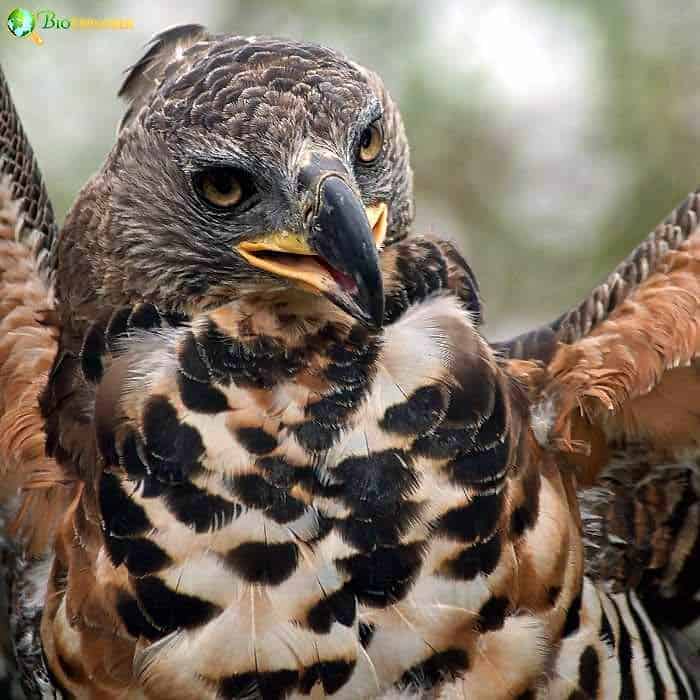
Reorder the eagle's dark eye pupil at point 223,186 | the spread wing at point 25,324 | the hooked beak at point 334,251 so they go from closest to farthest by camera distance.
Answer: the hooked beak at point 334,251 → the eagle's dark eye pupil at point 223,186 → the spread wing at point 25,324

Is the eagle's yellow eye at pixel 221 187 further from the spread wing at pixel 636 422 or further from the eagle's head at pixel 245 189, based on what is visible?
the spread wing at pixel 636 422

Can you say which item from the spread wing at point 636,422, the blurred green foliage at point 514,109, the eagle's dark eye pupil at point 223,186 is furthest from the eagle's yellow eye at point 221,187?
the blurred green foliage at point 514,109

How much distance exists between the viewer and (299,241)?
230 centimetres

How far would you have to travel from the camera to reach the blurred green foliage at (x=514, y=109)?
24.8 ft

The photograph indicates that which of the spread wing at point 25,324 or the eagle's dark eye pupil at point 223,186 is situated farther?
the spread wing at point 25,324

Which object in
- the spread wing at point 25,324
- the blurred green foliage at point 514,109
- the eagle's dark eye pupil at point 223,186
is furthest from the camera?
the blurred green foliage at point 514,109

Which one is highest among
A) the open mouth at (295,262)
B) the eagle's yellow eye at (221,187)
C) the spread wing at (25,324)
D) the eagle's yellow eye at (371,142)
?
the eagle's yellow eye at (371,142)

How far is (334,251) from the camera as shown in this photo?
2.22 metres

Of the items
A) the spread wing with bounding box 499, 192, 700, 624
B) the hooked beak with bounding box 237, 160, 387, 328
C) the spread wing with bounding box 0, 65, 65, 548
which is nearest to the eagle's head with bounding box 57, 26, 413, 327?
the hooked beak with bounding box 237, 160, 387, 328

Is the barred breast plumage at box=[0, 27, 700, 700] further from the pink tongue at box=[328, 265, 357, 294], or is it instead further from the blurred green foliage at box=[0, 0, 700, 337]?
the blurred green foliage at box=[0, 0, 700, 337]

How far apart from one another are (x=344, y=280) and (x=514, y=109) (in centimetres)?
587

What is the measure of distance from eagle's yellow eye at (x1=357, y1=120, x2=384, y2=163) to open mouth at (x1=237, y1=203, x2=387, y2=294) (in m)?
0.13

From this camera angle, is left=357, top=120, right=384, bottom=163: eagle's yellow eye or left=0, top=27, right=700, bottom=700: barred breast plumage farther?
left=357, top=120, right=384, bottom=163: eagle's yellow eye

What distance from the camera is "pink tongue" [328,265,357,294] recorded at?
2252 millimetres
